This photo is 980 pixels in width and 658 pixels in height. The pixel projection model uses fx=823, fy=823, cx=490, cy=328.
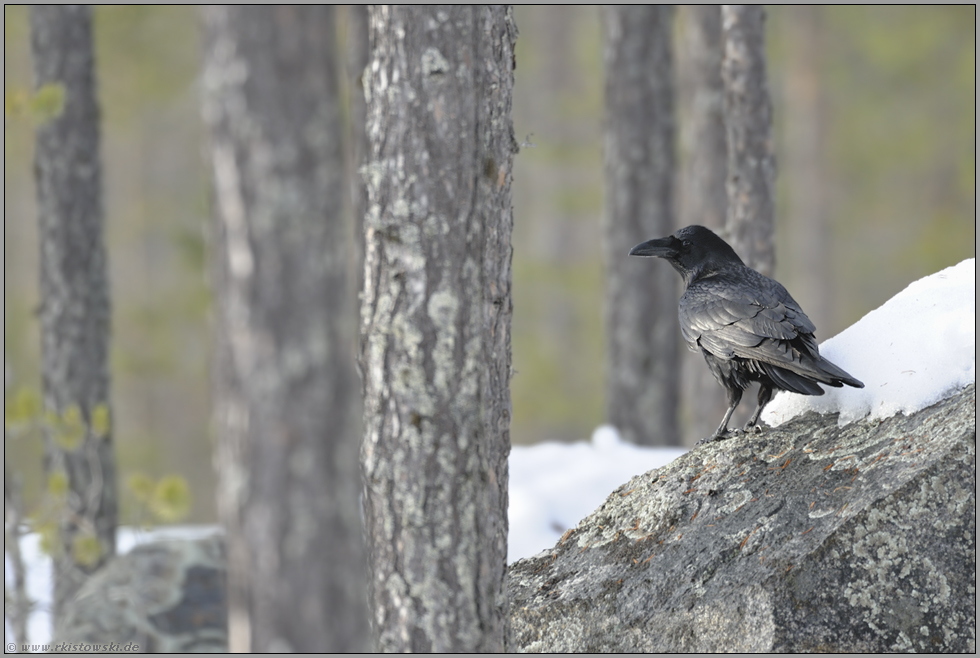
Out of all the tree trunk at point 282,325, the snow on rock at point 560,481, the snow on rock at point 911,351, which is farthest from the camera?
the snow on rock at point 560,481

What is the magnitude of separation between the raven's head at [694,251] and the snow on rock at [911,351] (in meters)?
1.11

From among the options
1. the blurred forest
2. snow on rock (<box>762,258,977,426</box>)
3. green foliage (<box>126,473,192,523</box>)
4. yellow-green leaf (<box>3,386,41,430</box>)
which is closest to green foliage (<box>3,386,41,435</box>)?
yellow-green leaf (<box>3,386,41,430</box>)

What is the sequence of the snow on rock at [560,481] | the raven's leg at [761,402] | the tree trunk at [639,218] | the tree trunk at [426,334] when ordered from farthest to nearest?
the tree trunk at [639,218], the snow on rock at [560,481], the raven's leg at [761,402], the tree trunk at [426,334]

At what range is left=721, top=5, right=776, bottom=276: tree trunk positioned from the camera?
6859mm

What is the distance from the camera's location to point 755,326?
4.54 m

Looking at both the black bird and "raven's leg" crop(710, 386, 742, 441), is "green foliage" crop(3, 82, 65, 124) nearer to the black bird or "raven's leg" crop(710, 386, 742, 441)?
the black bird

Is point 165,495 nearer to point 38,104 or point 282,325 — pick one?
point 282,325

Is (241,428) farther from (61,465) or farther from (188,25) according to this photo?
(188,25)

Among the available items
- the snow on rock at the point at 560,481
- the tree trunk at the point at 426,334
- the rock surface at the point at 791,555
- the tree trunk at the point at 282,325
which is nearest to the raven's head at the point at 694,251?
the rock surface at the point at 791,555

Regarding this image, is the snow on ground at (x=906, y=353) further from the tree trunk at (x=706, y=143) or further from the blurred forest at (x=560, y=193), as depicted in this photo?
the blurred forest at (x=560, y=193)

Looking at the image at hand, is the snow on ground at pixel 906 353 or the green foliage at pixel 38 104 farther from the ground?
the green foliage at pixel 38 104

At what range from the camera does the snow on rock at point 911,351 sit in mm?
3938

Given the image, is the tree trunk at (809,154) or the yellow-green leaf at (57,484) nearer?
the yellow-green leaf at (57,484)

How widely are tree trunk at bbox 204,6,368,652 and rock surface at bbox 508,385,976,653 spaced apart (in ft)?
4.99
